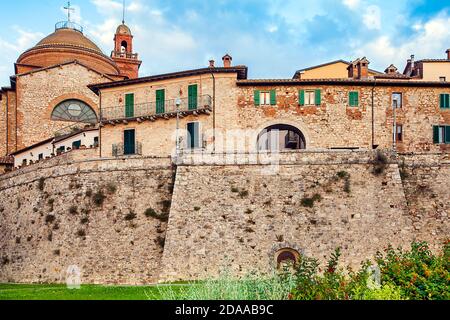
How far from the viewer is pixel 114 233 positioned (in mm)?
30828

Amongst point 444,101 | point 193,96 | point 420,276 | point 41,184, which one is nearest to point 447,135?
point 444,101

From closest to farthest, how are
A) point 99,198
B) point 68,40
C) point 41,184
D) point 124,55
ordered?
point 99,198 < point 41,184 < point 68,40 < point 124,55

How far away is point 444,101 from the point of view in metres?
38.8

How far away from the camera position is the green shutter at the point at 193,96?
38625mm

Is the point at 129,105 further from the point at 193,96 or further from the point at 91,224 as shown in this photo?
the point at 91,224

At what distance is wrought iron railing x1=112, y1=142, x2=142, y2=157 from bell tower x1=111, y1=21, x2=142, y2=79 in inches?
1089

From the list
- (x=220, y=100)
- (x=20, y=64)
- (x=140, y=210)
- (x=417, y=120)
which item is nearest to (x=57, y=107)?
(x=20, y=64)

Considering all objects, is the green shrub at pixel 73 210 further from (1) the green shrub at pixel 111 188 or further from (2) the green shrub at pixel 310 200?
(2) the green shrub at pixel 310 200

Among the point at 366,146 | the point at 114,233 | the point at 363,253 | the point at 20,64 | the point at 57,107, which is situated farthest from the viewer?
the point at 20,64

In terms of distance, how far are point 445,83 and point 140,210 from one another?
22.1m

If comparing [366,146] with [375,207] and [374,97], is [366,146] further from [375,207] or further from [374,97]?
[375,207]

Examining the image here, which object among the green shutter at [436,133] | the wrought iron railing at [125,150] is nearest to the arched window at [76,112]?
the wrought iron railing at [125,150]

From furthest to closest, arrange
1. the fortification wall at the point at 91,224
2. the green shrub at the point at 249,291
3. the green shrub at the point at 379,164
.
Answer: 1. the green shrub at the point at 379,164
2. the fortification wall at the point at 91,224
3. the green shrub at the point at 249,291

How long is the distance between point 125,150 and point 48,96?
49.3 ft
